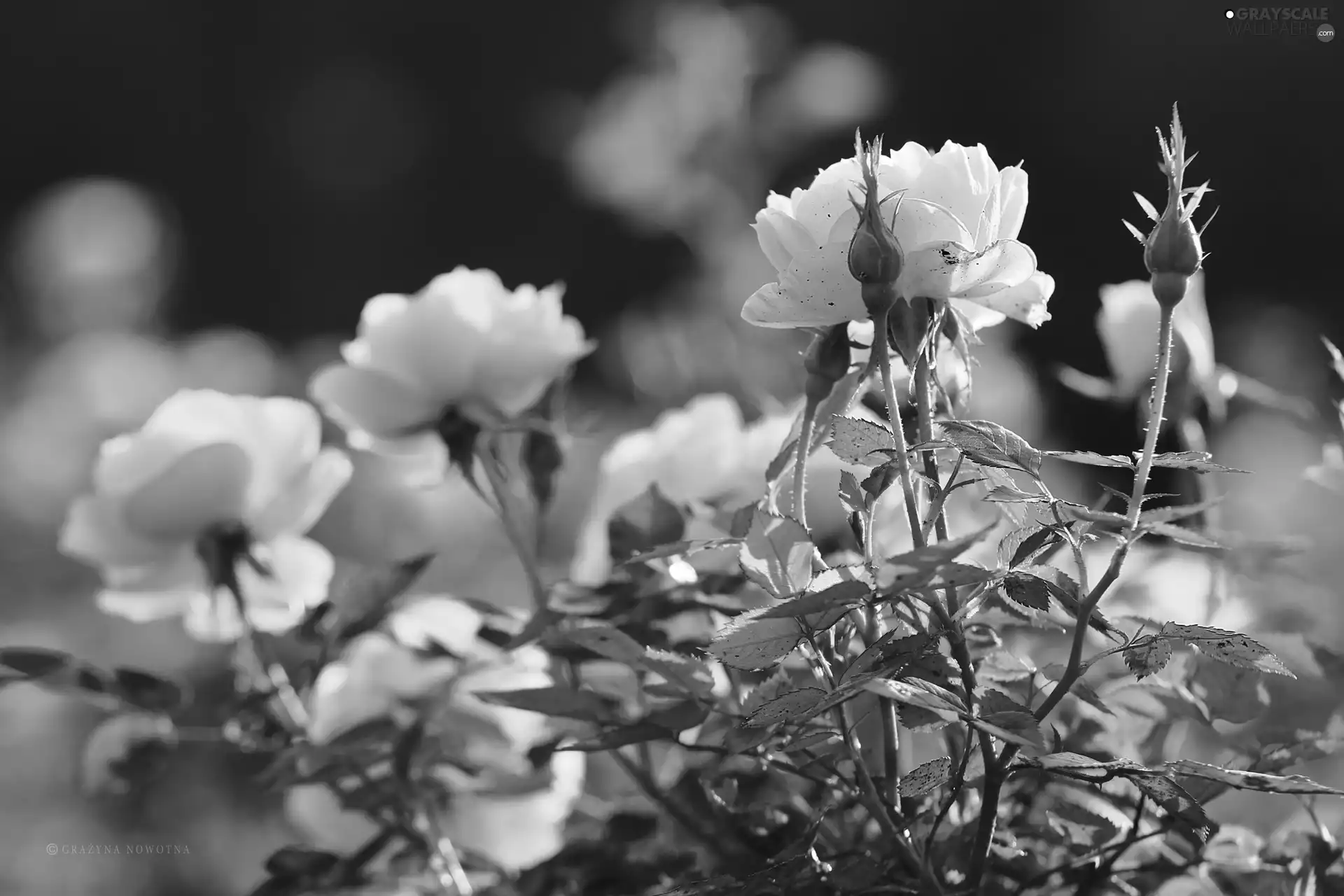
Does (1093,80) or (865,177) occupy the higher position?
(865,177)

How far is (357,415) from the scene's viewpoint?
0.56m

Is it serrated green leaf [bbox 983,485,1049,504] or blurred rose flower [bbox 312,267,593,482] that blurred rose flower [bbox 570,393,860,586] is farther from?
serrated green leaf [bbox 983,485,1049,504]

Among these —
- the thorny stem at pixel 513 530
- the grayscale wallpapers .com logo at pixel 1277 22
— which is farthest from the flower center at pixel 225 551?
the grayscale wallpapers .com logo at pixel 1277 22

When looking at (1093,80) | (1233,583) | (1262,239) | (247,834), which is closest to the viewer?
(1233,583)

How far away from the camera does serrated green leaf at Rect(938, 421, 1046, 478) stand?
1.01 feet

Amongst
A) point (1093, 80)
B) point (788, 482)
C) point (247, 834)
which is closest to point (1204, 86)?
point (1093, 80)

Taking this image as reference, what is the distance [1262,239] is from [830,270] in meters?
2.27

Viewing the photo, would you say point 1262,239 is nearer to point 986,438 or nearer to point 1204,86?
point 1204,86

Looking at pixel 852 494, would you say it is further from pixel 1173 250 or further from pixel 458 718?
pixel 458 718

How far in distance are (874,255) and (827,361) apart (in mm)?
54

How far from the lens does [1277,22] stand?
0.62 metres

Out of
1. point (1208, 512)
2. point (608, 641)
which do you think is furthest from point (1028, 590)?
point (1208, 512)

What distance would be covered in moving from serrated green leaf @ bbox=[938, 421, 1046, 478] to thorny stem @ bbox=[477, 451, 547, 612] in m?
0.21

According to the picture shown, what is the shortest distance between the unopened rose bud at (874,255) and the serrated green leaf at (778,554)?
6 centimetres
